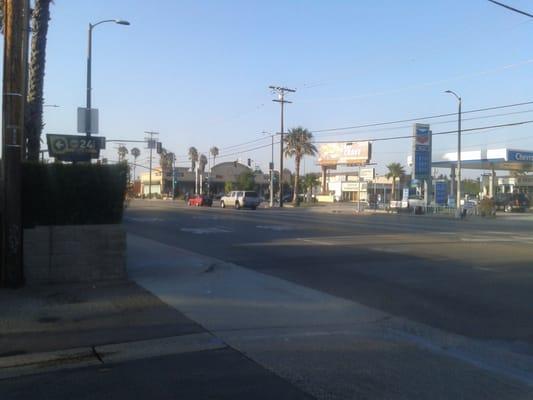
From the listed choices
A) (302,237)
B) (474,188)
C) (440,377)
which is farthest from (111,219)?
(474,188)

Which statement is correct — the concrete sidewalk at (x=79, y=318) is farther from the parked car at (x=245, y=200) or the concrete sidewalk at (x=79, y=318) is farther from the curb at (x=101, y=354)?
the parked car at (x=245, y=200)

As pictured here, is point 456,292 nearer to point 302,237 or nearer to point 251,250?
point 251,250

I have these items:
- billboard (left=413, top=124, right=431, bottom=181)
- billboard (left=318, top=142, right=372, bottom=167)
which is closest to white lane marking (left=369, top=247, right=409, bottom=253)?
billboard (left=413, top=124, right=431, bottom=181)

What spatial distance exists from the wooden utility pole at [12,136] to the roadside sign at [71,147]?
5226 millimetres

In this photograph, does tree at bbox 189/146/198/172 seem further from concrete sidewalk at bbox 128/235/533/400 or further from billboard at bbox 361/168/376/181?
concrete sidewalk at bbox 128/235/533/400

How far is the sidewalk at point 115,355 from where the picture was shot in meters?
5.77

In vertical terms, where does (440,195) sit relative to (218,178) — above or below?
below

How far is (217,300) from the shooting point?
10.0 m

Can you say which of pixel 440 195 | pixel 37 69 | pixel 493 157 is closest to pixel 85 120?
pixel 37 69

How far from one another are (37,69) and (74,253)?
A: 9.48 m

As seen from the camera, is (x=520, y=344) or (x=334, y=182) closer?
(x=520, y=344)

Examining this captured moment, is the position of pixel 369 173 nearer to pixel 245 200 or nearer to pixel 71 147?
pixel 245 200

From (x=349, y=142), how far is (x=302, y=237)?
6186 cm

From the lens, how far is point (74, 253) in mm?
11234
